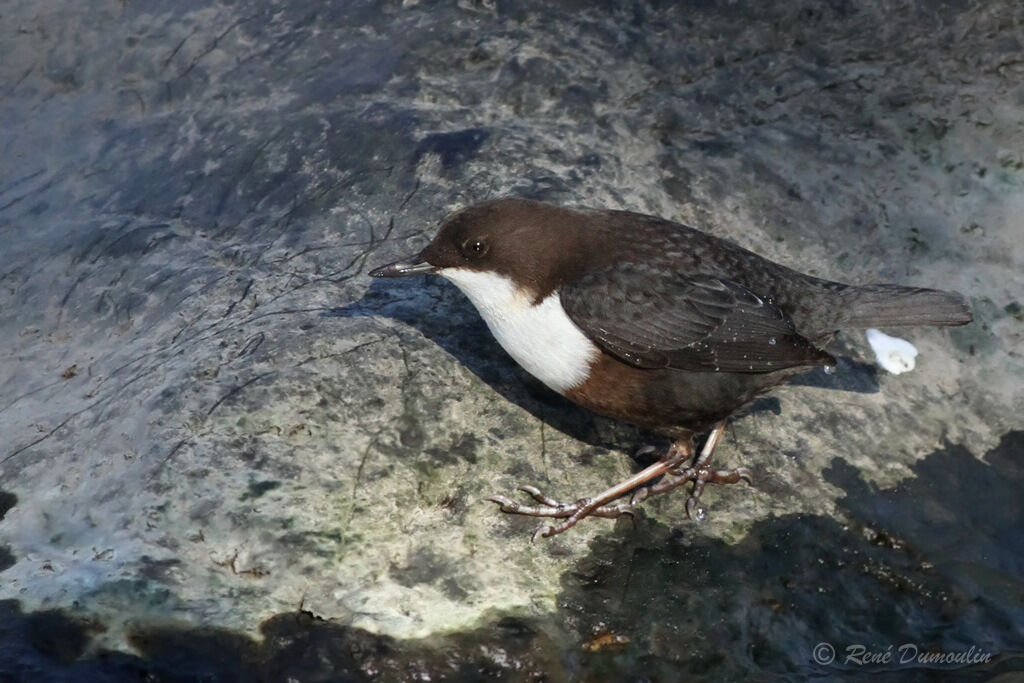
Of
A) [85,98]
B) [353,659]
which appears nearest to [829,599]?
[353,659]

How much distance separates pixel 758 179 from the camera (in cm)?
530

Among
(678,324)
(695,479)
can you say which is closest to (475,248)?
(678,324)

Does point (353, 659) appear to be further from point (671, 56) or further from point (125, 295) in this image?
point (671, 56)

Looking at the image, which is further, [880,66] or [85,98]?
[85,98]

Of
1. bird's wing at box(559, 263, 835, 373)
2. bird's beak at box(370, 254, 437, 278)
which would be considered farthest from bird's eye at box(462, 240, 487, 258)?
bird's wing at box(559, 263, 835, 373)

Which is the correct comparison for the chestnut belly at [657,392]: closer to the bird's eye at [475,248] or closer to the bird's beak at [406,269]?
the bird's eye at [475,248]

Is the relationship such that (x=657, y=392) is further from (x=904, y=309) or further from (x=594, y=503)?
(x=904, y=309)

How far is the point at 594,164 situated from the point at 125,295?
2.14 metres

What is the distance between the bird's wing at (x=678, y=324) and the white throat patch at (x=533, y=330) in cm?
6

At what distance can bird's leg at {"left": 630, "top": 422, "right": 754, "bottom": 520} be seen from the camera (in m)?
4.09

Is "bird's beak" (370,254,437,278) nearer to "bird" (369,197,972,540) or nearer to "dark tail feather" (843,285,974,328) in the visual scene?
"bird" (369,197,972,540)

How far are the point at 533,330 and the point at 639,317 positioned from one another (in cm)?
38

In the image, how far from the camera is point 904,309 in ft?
14.1

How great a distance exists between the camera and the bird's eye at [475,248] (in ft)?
13.6
